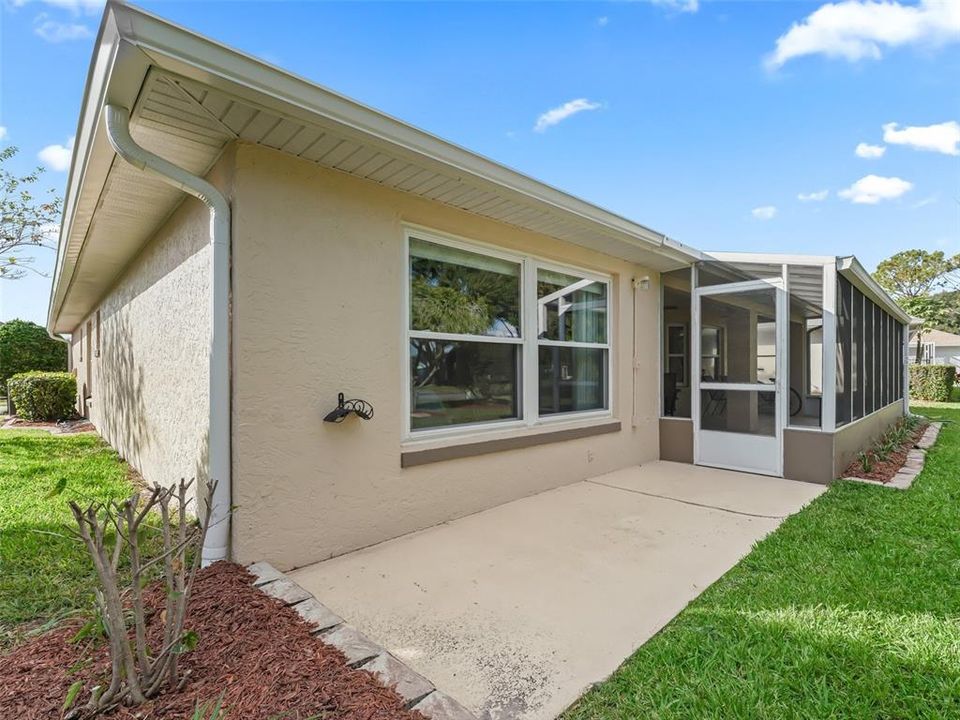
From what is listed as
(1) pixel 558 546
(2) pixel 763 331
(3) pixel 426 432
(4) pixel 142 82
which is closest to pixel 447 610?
(1) pixel 558 546

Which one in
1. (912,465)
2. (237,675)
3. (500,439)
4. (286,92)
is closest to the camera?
(237,675)

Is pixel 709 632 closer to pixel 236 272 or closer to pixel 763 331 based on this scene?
pixel 236 272

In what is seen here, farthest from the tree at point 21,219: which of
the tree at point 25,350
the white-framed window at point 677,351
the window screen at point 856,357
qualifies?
the window screen at point 856,357

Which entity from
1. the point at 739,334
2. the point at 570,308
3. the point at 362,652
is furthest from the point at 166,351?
the point at 739,334

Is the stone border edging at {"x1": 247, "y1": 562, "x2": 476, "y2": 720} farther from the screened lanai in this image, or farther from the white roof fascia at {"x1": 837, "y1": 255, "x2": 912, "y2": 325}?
the white roof fascia at {"x1": 837, "y1": 255, "x2": 912, "y2": 325}

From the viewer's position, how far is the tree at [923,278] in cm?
2914

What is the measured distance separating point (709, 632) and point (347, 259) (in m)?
3.31

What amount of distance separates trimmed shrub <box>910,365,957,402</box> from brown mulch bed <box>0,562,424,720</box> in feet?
77.7

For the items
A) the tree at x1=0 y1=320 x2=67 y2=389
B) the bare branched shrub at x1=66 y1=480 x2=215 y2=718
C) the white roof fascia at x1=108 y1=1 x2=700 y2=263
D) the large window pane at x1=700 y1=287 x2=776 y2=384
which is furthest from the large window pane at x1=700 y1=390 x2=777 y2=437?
the tree at x1=0 y1=320 x2=67 y2=389

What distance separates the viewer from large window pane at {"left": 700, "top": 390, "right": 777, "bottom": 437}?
20.3ft

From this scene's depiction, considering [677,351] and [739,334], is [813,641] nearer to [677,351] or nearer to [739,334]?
[739,334]

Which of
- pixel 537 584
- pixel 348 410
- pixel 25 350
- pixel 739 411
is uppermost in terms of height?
pixel 25 350

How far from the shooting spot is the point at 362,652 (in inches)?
88.5

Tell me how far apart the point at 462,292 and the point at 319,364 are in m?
1.67
